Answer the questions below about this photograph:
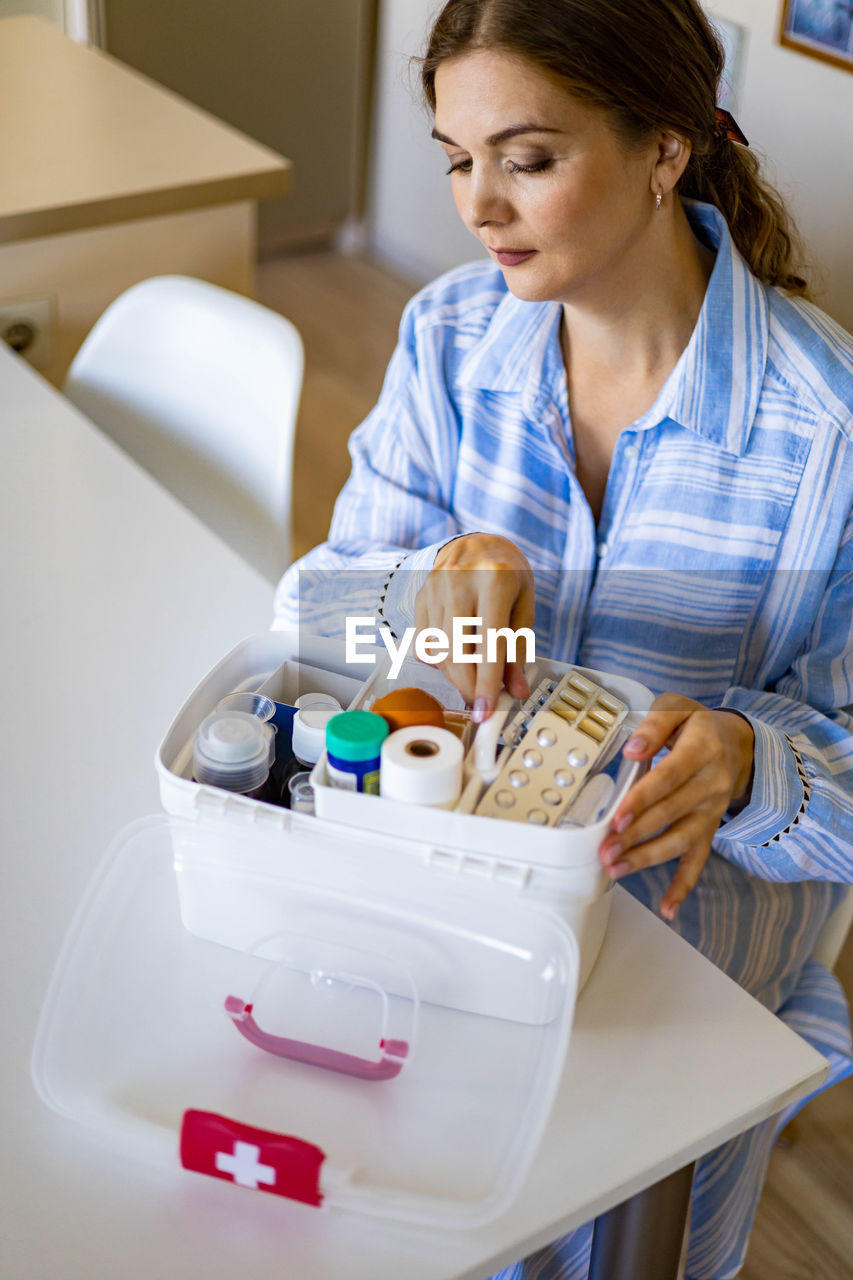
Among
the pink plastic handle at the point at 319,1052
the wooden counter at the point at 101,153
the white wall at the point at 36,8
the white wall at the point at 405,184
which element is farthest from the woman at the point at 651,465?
the white wall at the point at 405,184

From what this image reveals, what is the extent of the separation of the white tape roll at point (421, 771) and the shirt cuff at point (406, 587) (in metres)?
0.31

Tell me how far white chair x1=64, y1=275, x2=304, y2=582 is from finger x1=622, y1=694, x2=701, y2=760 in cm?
67

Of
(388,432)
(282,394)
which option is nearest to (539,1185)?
(388,432)

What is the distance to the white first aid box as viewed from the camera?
0.63 m

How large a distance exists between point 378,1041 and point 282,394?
82 centimetres

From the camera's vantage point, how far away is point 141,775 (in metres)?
0.89

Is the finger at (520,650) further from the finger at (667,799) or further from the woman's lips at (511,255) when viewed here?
the woman's lips at (511,255)

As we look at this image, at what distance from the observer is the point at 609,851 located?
0.63 m

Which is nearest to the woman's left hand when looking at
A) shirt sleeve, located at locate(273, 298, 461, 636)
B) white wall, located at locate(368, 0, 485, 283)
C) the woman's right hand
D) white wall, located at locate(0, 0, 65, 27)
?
the woman's right hand

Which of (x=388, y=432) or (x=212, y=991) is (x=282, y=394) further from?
(x=212, y=991)

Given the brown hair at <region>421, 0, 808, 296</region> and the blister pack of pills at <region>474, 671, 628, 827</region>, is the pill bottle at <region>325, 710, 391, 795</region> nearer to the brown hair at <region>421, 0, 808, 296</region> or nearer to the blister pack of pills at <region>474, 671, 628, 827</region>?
the blister pack of pills at <region>474, 671, 628, 827</region>

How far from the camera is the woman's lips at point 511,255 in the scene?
93cm

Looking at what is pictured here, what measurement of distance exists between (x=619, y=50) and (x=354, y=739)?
54 centimetres

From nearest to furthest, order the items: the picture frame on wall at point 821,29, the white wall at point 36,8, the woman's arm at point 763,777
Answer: the woman's arm at point 763,777, the picture frame on wall at point 821,29, the white wall at point 36,8
